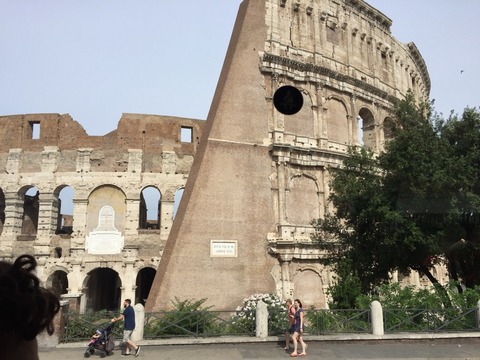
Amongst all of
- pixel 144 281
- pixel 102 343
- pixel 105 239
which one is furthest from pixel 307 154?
pixel 144 281

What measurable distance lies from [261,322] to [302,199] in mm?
9896

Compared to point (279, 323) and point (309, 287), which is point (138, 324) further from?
point (309, 287)

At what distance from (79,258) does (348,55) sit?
21.1 meters

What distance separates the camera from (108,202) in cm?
2666

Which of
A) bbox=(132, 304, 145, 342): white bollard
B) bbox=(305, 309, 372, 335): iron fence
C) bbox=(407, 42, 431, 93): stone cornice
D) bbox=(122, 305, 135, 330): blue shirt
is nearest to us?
bbox=(122, 305, 135, 330): blue shirt

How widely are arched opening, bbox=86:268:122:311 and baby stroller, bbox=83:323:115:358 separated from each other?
16237mm

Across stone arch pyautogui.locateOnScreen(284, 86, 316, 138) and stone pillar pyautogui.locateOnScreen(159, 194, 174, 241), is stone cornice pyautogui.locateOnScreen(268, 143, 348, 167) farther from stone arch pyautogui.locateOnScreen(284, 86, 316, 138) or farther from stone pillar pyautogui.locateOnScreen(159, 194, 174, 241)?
stone pillar pyautogui.locateOnScreen(159, 194, 174, 241)

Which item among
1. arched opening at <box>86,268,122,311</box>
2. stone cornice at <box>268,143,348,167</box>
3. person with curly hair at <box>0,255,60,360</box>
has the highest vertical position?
stone cornice at <box>268,143,348,167</box>

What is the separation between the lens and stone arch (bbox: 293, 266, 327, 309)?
64.9ft

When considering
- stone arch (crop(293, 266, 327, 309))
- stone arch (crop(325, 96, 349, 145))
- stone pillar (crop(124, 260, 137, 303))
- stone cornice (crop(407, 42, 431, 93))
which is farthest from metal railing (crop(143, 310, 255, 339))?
stone cornice (crop(407, 42, 431, 93))

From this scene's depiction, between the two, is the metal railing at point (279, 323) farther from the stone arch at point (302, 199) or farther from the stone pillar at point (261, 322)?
the stone arch at point (302, 199)

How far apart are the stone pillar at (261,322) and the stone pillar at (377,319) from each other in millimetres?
3300

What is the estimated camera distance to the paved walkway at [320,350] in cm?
1059

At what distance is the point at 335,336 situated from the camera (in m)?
12.2
